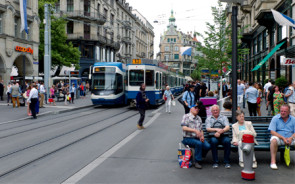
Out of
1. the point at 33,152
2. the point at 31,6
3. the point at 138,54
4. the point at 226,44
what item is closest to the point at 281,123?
the point at 33,152

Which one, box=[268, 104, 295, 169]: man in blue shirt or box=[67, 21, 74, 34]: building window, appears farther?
box=[67, 21, 74, 34]: building window

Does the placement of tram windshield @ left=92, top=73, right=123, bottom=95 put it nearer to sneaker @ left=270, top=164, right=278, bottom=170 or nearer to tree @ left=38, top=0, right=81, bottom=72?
sneaker @ left=270, top=164, right=278, bottom=170

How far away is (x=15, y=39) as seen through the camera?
28.6 metres

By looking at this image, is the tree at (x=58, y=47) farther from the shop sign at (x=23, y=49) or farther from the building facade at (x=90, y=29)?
the shop sign at (x=23, y=49)

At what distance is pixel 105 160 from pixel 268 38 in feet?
78.5

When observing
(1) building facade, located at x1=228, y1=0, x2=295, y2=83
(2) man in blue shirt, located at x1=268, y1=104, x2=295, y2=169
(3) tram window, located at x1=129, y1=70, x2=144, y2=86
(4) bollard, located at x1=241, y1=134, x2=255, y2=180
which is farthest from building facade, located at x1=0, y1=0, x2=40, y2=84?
(4) bollard, located at x1=241, y1=134, x2=255, y2=180

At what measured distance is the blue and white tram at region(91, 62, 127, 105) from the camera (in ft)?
67.6

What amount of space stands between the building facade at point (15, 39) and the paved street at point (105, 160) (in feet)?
55.6

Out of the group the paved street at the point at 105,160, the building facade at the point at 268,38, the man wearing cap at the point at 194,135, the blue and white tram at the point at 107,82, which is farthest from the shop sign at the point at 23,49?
the man wearing cap at the point at 194,135

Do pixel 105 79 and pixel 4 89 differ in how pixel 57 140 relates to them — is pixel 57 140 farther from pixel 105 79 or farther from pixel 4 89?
pixel 4 89

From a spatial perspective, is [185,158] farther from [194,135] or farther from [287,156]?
[287,156]

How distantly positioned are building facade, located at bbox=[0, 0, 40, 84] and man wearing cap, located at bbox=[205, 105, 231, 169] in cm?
2067

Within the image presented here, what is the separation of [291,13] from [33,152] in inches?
740

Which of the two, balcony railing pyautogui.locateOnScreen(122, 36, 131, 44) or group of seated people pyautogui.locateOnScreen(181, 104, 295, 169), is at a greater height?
balcony railing pyautogui.locateOnScreen(122, 36, 131, 44)
